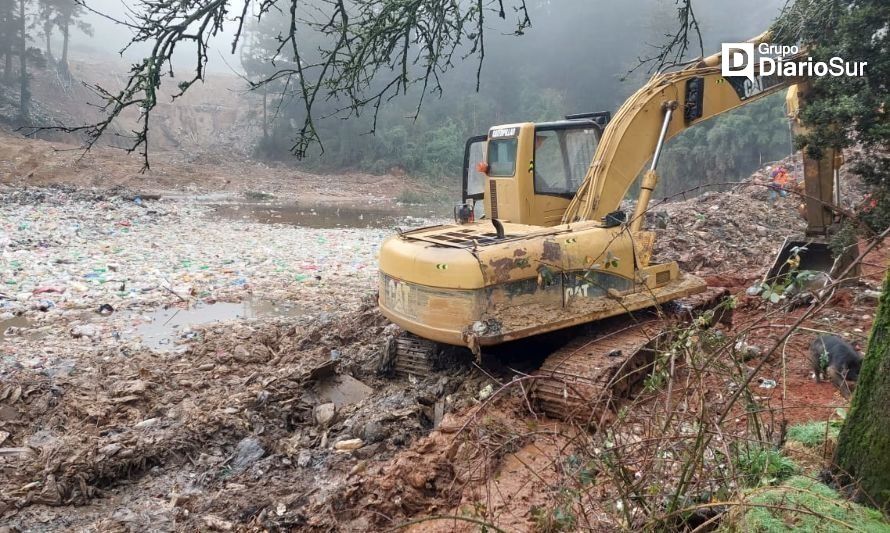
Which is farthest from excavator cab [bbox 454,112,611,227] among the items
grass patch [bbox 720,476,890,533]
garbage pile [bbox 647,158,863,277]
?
grass patch [bbox 720,476,890,533]

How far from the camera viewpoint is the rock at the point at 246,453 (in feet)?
15.0

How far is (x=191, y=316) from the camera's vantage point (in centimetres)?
897

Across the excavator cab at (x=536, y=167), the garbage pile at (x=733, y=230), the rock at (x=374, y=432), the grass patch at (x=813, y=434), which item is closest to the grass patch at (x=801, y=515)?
the grass patch at (x=813, y=434)

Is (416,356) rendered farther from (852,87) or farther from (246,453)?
(852,87)

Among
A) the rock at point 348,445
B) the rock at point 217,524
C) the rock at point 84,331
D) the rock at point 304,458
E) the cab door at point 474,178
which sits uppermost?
the cab door at point 474,178

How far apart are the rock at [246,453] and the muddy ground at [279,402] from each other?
0.01 meters

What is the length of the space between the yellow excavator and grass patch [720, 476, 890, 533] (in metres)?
1.86

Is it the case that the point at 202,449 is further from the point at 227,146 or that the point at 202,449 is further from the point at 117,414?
the point at 227,146

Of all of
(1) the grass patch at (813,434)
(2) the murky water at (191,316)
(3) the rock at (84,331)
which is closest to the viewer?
(1) the grass patch at (813,434)

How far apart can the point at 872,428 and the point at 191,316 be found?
8138 mm

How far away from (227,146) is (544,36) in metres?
22.0

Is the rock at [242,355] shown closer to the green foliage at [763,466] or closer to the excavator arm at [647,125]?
the excavator arm at [647,125]

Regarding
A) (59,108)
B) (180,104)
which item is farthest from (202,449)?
(180,104)

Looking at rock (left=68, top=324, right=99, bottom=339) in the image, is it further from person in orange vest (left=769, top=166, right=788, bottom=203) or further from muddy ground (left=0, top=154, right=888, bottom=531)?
person in orange vest (left=769, top=166, right=788, bottom=203)
